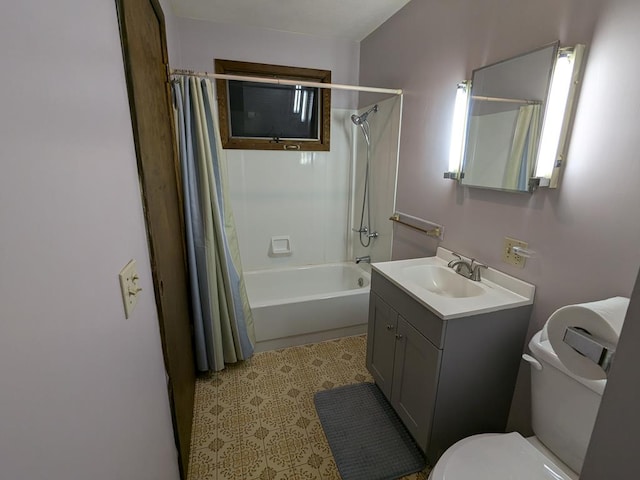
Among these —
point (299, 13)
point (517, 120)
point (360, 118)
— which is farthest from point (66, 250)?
point (360, 118)

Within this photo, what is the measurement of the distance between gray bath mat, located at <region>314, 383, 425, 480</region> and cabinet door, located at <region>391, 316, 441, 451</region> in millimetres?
→ 119

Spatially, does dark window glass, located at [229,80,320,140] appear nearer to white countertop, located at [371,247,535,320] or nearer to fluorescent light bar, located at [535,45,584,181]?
white countertop, located at [371,247,535,320]

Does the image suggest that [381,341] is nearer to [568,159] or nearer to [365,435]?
[365,435]

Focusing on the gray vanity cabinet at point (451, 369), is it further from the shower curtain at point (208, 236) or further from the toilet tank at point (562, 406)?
the shower curtain at point (208, 236)

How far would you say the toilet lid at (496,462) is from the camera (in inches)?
39.6

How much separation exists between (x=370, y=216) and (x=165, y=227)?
1941 millimetres

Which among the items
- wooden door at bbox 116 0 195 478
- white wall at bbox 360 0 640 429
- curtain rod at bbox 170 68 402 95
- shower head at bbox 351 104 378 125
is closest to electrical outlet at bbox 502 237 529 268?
white wall at bbox 360 0 640 429

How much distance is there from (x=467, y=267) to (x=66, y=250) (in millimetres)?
1730

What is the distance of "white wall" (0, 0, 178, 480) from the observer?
410 mm

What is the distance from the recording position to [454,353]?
1.36 metres

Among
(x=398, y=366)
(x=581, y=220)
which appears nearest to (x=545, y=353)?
(x=581, y=220)

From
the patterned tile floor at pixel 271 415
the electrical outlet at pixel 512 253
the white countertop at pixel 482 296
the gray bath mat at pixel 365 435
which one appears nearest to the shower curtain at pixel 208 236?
the patterned tile floor at pixel 271 415

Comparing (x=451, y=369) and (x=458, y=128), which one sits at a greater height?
(x=458, y=128)

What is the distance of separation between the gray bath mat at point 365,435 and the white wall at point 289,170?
4.97 ft
